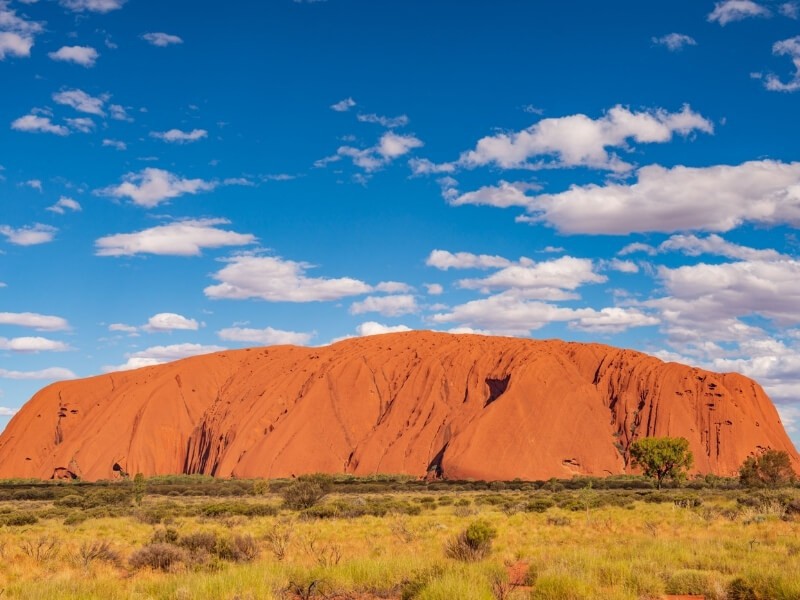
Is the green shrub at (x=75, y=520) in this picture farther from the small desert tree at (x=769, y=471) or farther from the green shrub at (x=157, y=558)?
the small desert tree at (x=769, y=471)

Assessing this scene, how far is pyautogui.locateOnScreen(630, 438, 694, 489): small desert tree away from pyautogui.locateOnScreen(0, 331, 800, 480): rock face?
58.7 ft

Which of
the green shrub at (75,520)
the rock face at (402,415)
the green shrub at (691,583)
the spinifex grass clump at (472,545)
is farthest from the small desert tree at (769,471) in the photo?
the green shrub at (75,520)

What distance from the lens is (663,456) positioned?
56156mm

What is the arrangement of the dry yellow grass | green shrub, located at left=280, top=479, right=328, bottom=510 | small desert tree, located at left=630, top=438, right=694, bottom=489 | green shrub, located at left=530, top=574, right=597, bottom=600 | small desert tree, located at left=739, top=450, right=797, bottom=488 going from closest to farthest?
green shrub, located at left=530, top=574, right=597, bottom=600 < the dry yellow grass < green shrub, located at left=280, top=479, right=328, bottom=510 < small desert tree, located at left=739, top=450, right=797, bottom=488 < small desert tree, located at left=630, top=438, right=694, bottom=489

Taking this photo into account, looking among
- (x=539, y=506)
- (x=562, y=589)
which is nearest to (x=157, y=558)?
(x=562, y=589)

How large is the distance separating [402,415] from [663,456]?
39245 mm

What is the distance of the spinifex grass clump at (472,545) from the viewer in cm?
1488

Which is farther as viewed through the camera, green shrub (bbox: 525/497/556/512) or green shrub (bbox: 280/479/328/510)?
green shrub (bbox: 280/479/328/510)

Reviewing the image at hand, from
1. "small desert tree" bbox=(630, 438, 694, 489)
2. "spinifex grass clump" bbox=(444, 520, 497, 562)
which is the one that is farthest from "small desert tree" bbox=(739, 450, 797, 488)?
"spinifex grass clump" bbox=(444, 520, 497, 562)

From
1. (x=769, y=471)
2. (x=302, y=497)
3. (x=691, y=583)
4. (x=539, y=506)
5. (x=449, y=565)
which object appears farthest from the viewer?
(x=769, y=471)

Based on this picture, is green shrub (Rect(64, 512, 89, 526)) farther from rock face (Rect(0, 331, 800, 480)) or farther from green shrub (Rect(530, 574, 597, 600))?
rock face (Rect(0, 331, 800, 480))

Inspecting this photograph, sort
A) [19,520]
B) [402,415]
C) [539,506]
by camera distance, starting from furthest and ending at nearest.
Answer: [402,415]
[539,506]
[19,520]

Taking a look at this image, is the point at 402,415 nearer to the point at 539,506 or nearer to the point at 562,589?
the point at 539,506

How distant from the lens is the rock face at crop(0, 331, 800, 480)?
260 ft
